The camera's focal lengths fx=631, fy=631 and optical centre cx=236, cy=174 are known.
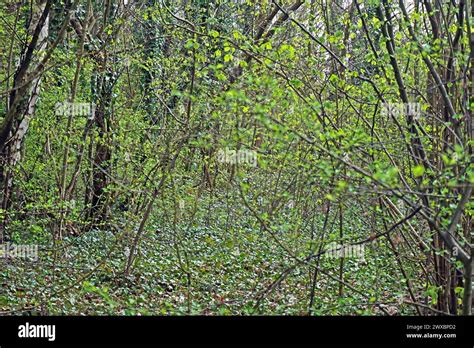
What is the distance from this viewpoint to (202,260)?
29.4 ft

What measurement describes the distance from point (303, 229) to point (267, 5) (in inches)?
234

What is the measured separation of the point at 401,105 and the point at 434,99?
4.00ft

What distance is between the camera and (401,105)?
5332mm

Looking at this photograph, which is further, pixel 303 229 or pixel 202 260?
pixel 202 260

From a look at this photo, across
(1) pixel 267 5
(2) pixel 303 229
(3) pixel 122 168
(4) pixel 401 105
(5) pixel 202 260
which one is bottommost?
(5) pixel 202 260

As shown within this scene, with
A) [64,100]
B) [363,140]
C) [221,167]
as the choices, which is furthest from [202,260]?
[363,140]

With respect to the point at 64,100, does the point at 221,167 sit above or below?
below

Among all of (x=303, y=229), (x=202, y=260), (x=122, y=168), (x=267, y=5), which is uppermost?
(x=267, y=5)
